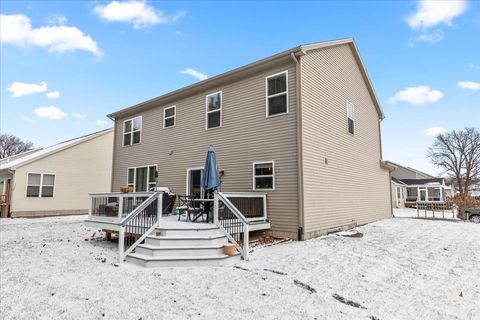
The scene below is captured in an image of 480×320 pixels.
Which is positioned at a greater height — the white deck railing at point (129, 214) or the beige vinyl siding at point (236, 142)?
the beige vinyl siding at point (236, 142)

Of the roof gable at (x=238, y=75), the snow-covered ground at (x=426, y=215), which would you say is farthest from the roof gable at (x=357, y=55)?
the snow-covered ground at (x=426, y=215)

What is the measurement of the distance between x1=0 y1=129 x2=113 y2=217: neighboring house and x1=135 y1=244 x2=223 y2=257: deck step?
15.6 metres

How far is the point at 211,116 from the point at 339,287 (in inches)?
320

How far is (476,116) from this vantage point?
123 feet

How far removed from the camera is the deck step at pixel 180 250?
620 centimetres

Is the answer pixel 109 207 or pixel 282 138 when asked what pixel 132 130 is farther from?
pixel 282 138

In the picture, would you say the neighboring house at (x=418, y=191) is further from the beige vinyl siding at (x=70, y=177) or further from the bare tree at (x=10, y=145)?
the bare tree at (x=10, y=145)

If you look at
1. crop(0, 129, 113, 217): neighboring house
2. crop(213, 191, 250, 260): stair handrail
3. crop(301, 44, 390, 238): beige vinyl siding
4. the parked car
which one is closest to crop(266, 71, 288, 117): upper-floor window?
crop(301, 44, 390, 238): beige vinyl siding

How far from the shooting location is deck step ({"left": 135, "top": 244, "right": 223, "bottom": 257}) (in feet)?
20.3

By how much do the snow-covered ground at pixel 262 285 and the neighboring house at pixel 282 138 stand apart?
2.13 meters

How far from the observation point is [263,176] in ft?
31.4

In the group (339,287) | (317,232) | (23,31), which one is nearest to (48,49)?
(23,31)

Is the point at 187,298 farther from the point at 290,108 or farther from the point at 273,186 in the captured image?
the point at 290,108

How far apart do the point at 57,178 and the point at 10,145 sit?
1257 inches
